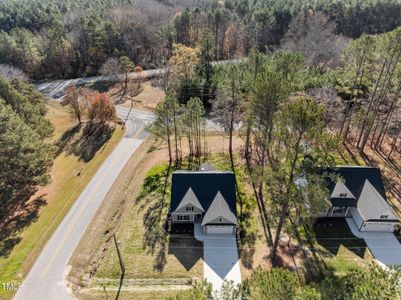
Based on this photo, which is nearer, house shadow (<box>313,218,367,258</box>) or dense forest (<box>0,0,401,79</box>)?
house shadow (<box>313,218,367,258</box>)

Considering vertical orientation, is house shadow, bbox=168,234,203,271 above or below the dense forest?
below

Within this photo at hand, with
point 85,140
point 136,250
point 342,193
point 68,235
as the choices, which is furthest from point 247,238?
point 85,140

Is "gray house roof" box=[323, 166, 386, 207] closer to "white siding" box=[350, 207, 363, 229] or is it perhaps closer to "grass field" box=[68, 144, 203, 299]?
"white siding" box=[350, 207, 363, 229]

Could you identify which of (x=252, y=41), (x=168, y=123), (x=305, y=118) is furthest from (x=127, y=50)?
(x=305, y=118)

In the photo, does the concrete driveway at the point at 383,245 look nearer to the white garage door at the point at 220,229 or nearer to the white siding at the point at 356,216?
the white siding at the point at 356,216

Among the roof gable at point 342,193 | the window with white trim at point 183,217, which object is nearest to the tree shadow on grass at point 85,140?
the window with white trim at point 183,217

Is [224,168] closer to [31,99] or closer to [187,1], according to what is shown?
[31,99]

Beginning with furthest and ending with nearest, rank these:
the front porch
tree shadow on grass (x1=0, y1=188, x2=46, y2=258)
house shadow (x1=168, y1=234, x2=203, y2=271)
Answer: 1. the front porch
2. tree shadow on grass (x1=0, y1=188, x2=46, y2=258)
3. house shadow (x1=168, y1=234, x2=203, y2=271)

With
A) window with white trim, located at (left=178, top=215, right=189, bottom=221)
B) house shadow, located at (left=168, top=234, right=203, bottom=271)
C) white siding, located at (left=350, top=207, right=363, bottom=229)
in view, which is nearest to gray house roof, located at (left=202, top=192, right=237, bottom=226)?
house shadow, located at (left=168, top=234, right=203, bottom=271)
